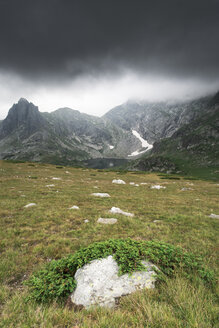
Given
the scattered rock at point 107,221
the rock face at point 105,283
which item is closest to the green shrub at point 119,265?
the rock face at point 105,283

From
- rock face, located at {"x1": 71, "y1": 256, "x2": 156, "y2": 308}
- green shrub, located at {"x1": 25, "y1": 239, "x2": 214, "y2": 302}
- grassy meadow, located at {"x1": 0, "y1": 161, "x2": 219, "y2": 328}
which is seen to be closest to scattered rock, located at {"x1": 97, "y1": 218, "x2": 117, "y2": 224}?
grassy meadow, located at {"x1": 0, "y1": 161, "x2": 219, "y2": 328}

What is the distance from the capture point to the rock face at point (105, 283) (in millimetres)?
3506

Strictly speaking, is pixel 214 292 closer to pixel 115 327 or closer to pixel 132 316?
pixel 132 316

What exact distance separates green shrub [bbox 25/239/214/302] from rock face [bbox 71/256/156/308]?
0.55 ft

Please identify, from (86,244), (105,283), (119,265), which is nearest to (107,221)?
(86,244)

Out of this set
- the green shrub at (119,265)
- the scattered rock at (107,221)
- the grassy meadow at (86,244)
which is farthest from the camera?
the scattered rock at (107,221)

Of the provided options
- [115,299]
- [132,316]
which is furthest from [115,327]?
[115,299]

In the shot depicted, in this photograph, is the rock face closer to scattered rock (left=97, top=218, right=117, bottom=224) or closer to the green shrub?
the green shrub

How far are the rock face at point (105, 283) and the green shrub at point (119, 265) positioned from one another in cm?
17

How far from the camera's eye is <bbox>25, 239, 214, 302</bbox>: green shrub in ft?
12.3

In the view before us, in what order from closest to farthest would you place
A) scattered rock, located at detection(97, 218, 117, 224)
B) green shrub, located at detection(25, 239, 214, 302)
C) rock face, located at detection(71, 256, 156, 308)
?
rock face, located at detection(71, 256, 156, 308) → green shrub, located at detection(25, 239, 214, 302) → scattered rock, located at detection(97, 218, 117, 224)

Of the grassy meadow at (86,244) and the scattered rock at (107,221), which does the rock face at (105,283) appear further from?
the scattered rock at (107,221)

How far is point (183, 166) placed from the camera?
7249 inches

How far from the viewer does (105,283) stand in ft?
12.7
